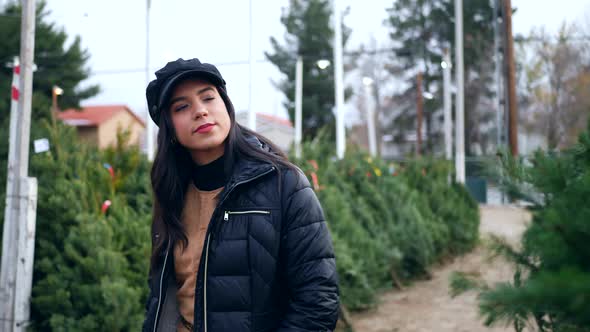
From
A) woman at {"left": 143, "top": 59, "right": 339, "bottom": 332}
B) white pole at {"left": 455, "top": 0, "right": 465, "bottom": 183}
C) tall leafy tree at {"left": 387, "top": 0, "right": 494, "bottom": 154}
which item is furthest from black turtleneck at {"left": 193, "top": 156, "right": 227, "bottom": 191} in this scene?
tall leafy tree at {"left": 387, "top": 0, "right": 494, "bottom": 154}

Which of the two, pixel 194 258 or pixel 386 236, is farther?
pixel 386 236

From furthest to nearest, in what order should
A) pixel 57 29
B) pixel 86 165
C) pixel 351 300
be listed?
1. pixel 57 29
2. pixel 351 300
3. pixel 86 165

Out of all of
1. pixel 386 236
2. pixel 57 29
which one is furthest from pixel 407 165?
pixel 57 29

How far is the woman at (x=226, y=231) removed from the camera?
188cm

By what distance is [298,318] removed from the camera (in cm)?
187

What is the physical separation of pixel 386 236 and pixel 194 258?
18.7ft

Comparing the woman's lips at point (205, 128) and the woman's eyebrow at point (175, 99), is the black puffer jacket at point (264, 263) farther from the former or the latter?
the woman's eyebrow at point (175, 99)

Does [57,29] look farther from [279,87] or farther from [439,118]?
[439,118]

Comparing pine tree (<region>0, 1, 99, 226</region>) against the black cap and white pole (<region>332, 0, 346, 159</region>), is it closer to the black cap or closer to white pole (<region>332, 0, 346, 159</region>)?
white pole (<region>332, 0, 346, 159</region>)

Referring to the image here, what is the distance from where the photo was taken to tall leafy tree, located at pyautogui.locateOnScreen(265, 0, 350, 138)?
109 ft

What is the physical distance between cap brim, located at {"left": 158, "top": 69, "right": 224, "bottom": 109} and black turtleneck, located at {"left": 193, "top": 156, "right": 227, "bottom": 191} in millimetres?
264

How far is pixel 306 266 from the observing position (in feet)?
6.21

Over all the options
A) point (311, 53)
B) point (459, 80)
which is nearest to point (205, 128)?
point (459, 80)

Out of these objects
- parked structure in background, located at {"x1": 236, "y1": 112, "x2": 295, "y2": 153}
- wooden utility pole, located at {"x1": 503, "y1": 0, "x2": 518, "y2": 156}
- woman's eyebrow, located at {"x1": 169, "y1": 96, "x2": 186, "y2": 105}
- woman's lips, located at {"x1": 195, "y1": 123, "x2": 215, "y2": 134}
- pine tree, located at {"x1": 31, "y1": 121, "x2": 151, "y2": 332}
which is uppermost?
wooden utility pole, located at {"x1": 503, "y1": 0, "x2": 518, "y2": 156}
